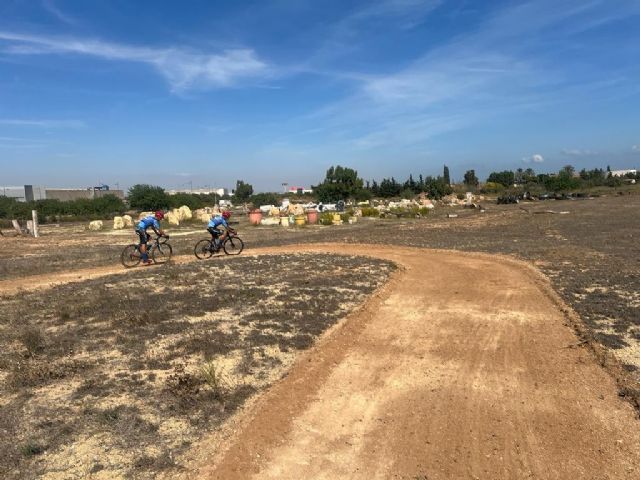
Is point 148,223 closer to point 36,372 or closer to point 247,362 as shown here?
point 36,372

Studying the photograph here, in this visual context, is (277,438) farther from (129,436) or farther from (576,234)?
(576,234)

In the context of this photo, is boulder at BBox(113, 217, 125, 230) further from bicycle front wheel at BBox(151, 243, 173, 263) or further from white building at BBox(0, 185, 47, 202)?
white building at BBox(0, 185, 47, 202)

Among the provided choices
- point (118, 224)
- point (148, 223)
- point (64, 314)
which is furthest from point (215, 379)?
point (118, 224)

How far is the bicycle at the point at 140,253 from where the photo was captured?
1989cm

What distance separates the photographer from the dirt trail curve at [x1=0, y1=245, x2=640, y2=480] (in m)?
5.58

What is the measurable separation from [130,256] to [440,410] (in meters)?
16.2

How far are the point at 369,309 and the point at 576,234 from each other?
2188 centimetres

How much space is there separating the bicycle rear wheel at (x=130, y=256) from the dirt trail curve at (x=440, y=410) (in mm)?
11826

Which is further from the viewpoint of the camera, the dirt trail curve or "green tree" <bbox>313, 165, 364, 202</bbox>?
"green tree" <bbox>313, 165, 364, 202</bbox>

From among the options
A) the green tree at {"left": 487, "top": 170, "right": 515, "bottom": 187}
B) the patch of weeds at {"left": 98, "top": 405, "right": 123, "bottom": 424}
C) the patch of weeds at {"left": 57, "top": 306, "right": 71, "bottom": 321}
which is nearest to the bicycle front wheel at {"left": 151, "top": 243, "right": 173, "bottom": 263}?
the patch of weeds at {"left": 57, "top": 306, "right": 71, "bottom": 321}

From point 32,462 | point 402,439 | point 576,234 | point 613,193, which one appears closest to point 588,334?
point 402,439

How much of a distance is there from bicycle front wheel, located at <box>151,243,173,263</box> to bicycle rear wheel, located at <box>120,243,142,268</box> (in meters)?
0.67

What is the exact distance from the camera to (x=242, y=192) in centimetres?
12381

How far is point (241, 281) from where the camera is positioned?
620 inches
